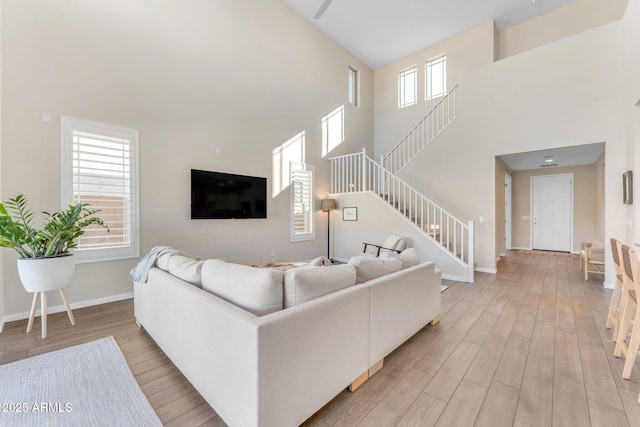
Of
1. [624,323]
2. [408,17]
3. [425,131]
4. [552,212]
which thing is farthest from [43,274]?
[552,212]

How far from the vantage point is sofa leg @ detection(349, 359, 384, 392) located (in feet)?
5.96

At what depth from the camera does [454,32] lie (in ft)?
22.0

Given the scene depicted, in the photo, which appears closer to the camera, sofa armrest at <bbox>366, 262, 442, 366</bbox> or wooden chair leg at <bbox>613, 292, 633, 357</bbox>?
sofa armrest at <bbox>366, 262, 442, 366</bbox>

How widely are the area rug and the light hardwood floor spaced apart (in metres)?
0.11

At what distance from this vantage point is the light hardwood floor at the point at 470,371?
1.60 m

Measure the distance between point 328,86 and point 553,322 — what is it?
21.4 feet

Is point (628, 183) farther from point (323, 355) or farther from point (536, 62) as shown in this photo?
point (323, 355)

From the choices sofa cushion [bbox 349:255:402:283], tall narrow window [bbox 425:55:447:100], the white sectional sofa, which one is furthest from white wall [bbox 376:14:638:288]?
the white sectional sofa

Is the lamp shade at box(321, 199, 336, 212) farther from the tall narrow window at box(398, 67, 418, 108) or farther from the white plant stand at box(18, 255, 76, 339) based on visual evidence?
the white plant stand at box(18, 255, 76, 339)

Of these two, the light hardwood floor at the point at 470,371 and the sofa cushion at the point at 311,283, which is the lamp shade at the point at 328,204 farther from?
the sofa cushion at the point at 311,283

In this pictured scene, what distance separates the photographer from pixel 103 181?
11.7ft

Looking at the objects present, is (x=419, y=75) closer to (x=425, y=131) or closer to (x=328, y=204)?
(x=425, y=131)

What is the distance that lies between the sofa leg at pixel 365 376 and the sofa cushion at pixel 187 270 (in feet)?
4.30

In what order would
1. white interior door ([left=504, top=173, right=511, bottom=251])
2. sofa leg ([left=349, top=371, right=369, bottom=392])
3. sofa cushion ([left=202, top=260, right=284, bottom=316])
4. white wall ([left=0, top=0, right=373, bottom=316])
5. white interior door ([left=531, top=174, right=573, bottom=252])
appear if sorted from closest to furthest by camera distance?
sofa cushion ([left=202, top=260, right=284, bottom=316]) → sofa leg ([left=349, top=371, right=369, bottom=392]) → white wall ([left=0, top=0, right=373, bottom=316]) → white interior door ([left=531, top=174, right=573, bottom=252]) → white interior door ([left=504, top=173, right=511, bottom=251])
